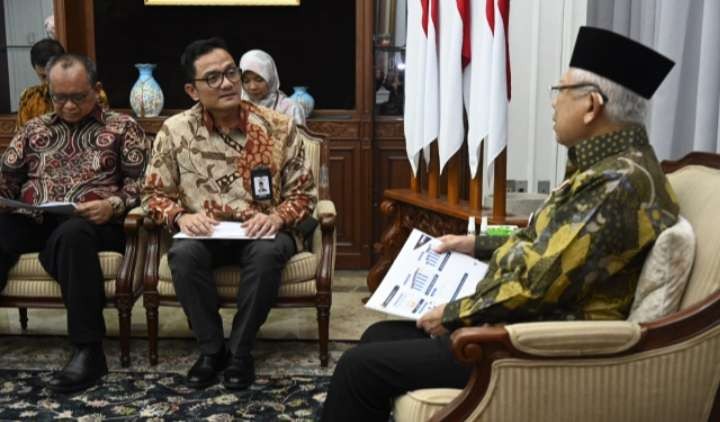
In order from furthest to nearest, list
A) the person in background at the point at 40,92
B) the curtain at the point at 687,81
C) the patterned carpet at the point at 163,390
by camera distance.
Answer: the person in background at the point at 40,92, the patterned carpet at the point at 163,390, the curtain at the point at 687,81

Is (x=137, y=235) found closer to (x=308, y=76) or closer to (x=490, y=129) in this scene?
(x=490, y=129)

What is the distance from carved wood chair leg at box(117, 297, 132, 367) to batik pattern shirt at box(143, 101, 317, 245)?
0.34 meters

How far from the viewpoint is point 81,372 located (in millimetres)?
2834

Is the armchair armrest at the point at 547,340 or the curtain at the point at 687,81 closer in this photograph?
the armchair armrest at the point at 547,340

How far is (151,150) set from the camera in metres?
3.14

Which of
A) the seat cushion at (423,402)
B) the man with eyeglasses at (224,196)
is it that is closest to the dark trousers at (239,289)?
the man with eyeglasses at (224,196)

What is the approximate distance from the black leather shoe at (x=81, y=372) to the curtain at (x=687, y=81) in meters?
2.15

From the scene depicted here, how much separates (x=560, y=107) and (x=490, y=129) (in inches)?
51.0

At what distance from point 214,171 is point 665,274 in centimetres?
186

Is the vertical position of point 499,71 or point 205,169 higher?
point 499,71

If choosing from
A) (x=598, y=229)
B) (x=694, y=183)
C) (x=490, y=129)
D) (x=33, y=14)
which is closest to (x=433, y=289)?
(x=598, y=229)

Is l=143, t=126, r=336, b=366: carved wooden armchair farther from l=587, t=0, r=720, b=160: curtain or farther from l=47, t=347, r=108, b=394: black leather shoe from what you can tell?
l=587, t=0, r=720, b=160: curtain

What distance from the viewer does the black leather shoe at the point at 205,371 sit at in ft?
9.25

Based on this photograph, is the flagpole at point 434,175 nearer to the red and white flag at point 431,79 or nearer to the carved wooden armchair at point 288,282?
the red and white flag at point 431,79
